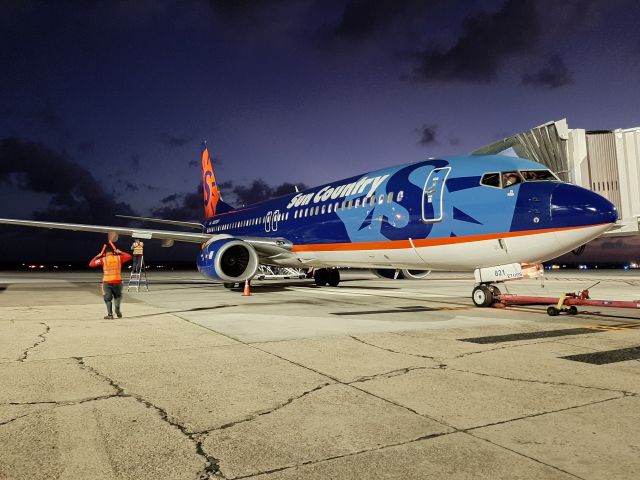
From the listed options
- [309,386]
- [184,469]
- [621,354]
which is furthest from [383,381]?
[621,354]

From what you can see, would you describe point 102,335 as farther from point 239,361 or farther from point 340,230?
point 340,230

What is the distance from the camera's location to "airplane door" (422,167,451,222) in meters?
9.49

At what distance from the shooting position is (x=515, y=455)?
7.84ft

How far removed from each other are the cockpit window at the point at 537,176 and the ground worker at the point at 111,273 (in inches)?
301

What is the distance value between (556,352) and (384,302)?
590 cm

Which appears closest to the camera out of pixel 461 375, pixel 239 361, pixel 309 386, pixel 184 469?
pixel 184 469

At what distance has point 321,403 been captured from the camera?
129 inches

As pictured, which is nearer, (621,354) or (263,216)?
(621,354)

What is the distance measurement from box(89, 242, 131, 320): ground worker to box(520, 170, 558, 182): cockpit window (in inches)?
301

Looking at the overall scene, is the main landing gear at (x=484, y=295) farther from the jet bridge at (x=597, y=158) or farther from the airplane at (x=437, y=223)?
the jet bridge at (x=597, y=158)

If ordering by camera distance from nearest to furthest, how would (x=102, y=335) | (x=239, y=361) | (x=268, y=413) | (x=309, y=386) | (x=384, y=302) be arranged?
(x=268, y=413) → (x=309, y=386) → (x=239, y=361) → (x=102, y=335) → (x=384, y=302)

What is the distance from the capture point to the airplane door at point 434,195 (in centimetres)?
949

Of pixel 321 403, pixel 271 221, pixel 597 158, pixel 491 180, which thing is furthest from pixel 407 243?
pixel 321 403

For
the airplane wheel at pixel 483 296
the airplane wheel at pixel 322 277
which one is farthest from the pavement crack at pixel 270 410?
the airplane wheel at pixel 322 277
